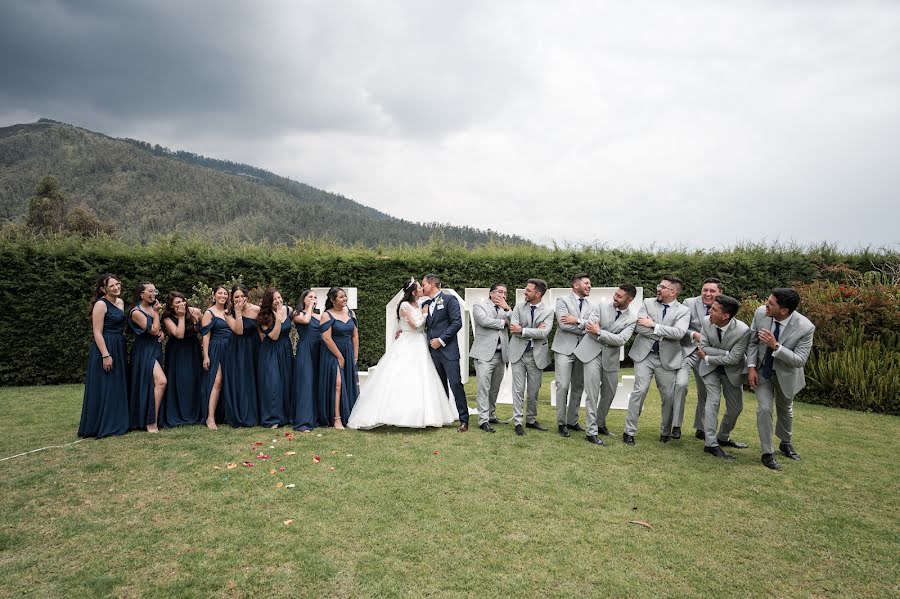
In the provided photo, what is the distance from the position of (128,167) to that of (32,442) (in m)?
61.2

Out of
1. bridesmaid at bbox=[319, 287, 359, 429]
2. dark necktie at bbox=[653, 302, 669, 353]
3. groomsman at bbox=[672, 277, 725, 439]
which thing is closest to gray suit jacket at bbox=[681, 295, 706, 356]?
groomsman at bbox=[672, 277, 725, 439]

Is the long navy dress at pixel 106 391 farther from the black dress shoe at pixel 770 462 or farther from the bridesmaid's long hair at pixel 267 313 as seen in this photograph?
the black dress shoe at pixel 770 462

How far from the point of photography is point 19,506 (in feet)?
15.5

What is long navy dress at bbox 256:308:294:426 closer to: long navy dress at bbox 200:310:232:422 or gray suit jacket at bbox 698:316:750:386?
long navy dress at bbox 200:310:232:422

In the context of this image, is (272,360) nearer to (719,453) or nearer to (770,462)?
(719,453)

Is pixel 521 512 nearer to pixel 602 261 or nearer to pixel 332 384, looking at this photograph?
pixel 332 384

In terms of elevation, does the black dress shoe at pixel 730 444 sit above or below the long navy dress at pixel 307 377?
below

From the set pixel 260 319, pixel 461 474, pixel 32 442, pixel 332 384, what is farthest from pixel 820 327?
pixel 32 442

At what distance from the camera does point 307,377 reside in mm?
7551

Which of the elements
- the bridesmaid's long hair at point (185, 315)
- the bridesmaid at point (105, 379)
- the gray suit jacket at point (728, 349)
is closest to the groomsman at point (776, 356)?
the gray suit jacket at point (728, 349)

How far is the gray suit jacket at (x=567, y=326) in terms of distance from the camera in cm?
730

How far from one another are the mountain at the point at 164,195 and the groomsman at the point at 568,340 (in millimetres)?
29593

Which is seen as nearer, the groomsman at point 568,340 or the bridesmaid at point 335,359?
the groomsman at point 568,340

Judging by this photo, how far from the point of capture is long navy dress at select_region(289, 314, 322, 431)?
24.5 ft
